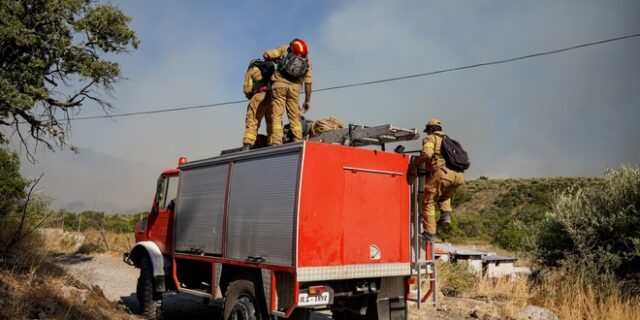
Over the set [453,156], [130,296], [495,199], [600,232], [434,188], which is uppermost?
[495,199]

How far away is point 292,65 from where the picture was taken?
8016mm

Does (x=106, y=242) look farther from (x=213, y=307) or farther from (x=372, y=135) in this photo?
(x=372, y=135)

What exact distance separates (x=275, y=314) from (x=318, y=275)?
2.37 feet

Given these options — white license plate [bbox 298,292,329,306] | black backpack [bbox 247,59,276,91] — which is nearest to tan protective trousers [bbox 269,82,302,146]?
black backpack [bbox 247,59,276,91]

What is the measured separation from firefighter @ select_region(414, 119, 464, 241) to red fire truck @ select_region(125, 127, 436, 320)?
9.0 inches

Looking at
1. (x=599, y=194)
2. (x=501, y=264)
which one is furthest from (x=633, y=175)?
(x=501, y=264)

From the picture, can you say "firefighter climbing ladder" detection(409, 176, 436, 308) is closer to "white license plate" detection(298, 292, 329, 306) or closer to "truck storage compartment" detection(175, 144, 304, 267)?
"white license plate" detection(298, 292, 329, 306)

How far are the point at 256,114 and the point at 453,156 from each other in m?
3.13

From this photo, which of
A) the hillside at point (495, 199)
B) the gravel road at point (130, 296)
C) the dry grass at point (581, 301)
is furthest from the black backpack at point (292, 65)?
the hillside at point (495, 199)

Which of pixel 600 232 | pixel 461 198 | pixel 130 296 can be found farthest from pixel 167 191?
pixel 461 198

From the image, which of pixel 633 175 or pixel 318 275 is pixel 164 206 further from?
pixel 633 175

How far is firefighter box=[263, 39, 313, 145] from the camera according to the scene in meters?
8.06

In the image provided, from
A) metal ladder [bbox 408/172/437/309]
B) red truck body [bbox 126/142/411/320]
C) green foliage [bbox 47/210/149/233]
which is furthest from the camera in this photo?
green foliage [bbox 47/210/149/233]

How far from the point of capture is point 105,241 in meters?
21.6
